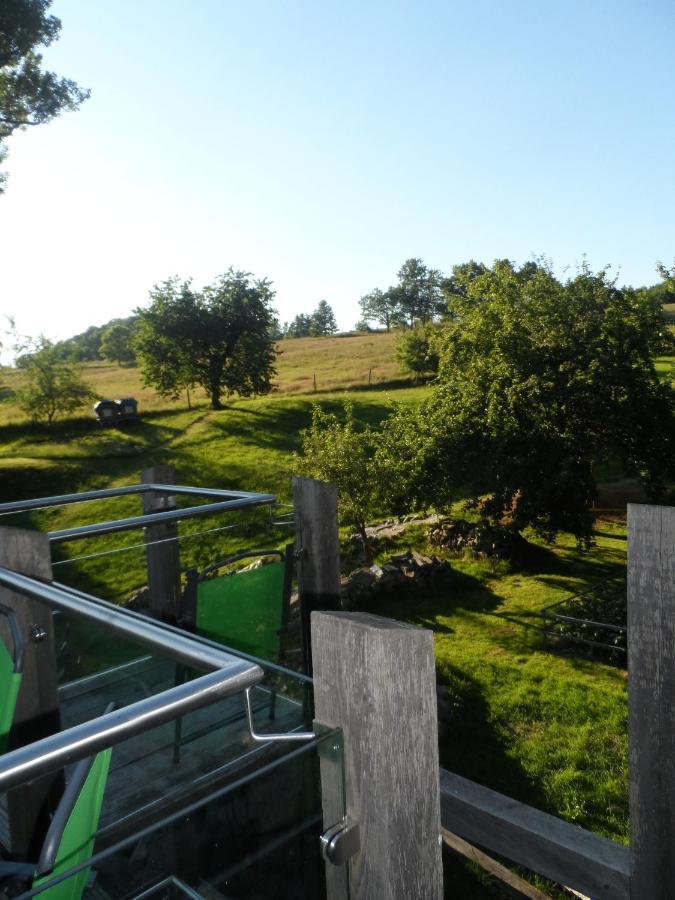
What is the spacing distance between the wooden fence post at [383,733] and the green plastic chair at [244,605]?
255 centimetres

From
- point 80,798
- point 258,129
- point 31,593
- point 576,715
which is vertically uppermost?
point 258,129

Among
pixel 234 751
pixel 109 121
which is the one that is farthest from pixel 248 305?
pixel 234 751

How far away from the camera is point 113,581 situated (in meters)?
14.5

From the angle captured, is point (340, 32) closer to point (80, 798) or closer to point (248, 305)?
point (80, 798)

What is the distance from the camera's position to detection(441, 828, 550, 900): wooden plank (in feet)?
15.1

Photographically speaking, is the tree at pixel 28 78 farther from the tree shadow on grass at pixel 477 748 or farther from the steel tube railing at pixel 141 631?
the steel tube railing at pixel 141 631

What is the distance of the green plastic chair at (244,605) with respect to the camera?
377 cm

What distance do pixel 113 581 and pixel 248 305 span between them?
65.6 ft

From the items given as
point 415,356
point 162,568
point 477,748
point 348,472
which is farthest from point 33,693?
point 415,356

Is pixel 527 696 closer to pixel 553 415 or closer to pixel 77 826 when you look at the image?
pixel 553 415

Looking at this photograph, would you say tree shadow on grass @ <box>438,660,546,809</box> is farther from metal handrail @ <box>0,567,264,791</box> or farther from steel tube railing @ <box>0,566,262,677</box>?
metal handrail @ <box>0,567,264,791</box>

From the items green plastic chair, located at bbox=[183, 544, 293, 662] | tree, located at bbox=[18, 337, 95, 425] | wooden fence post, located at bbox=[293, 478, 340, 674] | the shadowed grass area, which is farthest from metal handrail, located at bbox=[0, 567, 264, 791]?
tree, located at bbox=[18, 337, 95, 425]

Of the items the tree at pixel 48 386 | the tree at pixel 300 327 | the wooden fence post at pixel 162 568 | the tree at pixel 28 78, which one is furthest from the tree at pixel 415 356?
the tree at pixel 300 327

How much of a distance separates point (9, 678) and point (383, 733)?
1.46 meters
